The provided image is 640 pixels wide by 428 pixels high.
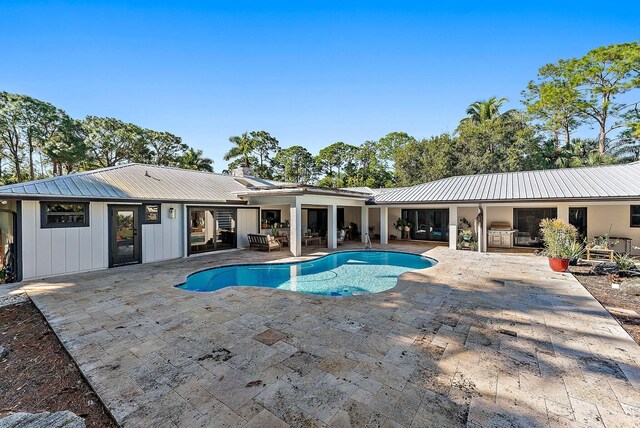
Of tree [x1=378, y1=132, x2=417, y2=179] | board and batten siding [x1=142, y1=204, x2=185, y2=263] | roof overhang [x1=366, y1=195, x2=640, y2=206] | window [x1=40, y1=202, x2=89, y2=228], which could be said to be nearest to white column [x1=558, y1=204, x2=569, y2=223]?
roof overhang [x1=366, y1=195, x2=640, y2=206]

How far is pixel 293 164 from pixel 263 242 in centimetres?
2498

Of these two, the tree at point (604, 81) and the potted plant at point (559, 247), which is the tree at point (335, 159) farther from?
the potted plant at point (559, 247)

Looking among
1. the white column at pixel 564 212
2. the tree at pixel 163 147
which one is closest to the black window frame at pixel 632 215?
the white column at pixel 564 212

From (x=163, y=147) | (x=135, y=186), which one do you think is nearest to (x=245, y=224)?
(x=135, y=186)

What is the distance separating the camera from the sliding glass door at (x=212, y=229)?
1212 cm

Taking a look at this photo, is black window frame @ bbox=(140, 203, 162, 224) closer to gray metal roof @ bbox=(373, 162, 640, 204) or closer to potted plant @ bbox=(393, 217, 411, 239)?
gray metal roof @ bbox=(373, 162, 640, 204)

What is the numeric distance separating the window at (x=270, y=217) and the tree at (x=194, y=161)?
17.2 m

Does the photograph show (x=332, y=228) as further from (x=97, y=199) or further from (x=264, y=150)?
(x=264, y=150)

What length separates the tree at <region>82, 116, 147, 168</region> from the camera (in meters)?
25.4

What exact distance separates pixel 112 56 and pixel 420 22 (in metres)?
11.5

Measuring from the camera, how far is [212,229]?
1273 centimetres

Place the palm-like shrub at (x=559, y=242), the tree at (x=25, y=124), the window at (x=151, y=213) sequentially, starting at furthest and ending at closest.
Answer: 1. the tree at (x=25, y=124)
2. the window at (x=151, y=213)
3. the palm-like shrub at (x=559, y=242)

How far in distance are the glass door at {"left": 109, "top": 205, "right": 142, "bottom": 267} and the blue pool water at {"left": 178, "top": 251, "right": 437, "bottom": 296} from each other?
299 centimetres

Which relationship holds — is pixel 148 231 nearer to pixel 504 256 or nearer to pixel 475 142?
pixel 504 256
